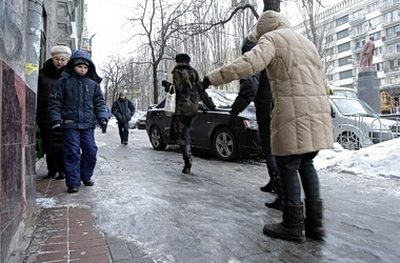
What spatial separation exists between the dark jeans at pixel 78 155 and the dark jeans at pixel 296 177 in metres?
2.76

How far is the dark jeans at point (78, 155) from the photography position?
14.8ft

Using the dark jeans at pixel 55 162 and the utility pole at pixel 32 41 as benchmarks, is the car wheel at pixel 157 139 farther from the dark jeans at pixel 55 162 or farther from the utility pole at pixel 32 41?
the utility pole at pixel 32 41

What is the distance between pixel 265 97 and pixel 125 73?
48.9m

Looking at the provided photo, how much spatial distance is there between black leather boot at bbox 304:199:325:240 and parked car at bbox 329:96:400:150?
649 centimetres

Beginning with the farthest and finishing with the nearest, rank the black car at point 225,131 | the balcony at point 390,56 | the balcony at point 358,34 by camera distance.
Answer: the balcony at point 358,34
the balcony at point 390,56
the black car at point 225,131

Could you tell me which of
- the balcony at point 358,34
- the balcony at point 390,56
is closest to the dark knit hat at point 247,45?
the balcony at point 390,56

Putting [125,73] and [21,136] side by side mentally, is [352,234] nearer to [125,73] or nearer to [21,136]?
[21,136]

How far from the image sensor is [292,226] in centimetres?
288

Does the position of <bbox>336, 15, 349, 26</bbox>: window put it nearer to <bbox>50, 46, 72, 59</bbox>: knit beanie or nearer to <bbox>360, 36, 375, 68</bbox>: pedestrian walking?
<bbox>360, 36, 375, 68</bbox>: pedestrian walking

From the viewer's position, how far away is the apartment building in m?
66.9

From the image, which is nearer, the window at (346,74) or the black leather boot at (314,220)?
the black leather boot at (314,220)

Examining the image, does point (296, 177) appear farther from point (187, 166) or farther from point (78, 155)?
point (187, 166)

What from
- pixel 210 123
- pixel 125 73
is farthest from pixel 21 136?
pixel 125 73

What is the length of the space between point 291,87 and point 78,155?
9.78ft
